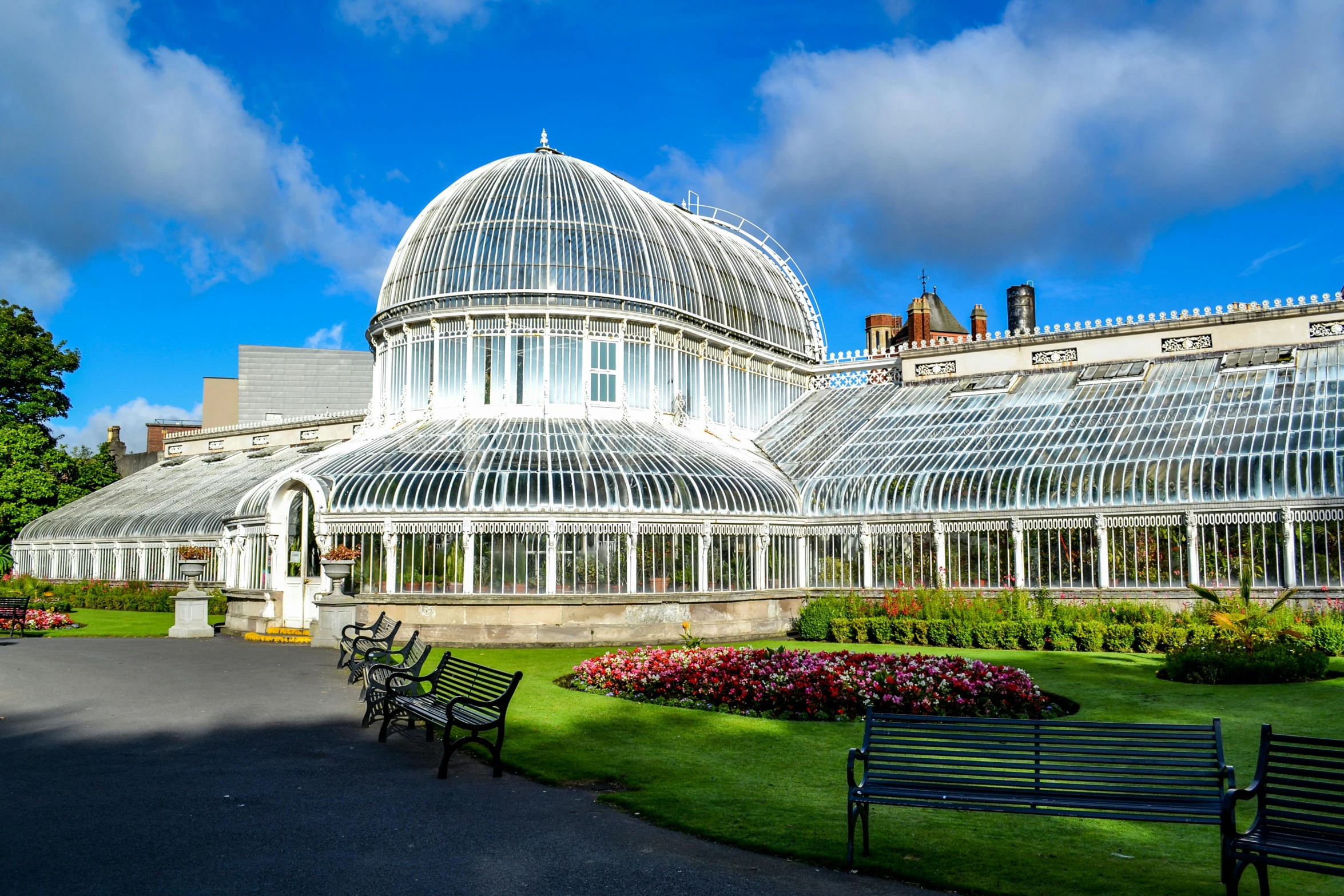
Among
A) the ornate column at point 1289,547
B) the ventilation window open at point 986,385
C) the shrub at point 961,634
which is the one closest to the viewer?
the ornate column at point 1289,547

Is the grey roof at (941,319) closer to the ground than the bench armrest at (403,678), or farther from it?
farther from it

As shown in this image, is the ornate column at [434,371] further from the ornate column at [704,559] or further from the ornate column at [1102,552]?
the ornate column at [1102,552]

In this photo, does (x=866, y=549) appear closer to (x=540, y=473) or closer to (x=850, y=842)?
(x=540, y=473)

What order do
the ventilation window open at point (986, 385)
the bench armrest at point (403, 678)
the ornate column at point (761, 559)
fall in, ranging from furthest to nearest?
1. the ventilation window open at point (986, 385)
2. the ornate column at point (761, 559)
3. the bench armrest at point (403, 678)

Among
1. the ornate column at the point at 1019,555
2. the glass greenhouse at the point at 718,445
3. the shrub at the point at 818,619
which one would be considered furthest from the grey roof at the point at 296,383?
the ornate column at the point at 1019,555

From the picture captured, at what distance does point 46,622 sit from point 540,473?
16244 mm

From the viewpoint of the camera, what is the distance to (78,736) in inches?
534

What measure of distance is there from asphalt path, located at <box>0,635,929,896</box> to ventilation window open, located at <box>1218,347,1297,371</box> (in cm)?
2757

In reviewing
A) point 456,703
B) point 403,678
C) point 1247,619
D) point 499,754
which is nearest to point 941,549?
point 1247,619

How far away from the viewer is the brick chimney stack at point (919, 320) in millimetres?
51934

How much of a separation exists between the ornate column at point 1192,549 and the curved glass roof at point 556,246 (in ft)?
53.8

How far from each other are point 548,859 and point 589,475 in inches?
761

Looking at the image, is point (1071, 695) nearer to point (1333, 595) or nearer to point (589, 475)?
point (1333, 595)

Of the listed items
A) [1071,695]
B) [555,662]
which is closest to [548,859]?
[1071,695]
